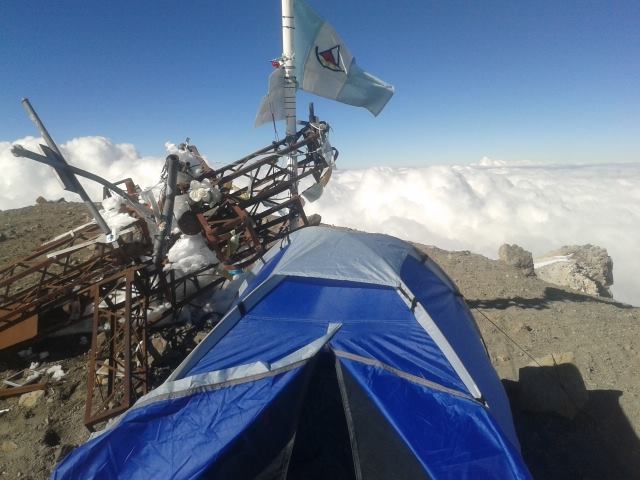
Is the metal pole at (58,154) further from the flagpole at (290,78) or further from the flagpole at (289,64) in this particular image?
the flagpole at (289,64)

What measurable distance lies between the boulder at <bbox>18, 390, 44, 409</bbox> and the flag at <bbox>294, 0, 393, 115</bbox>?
9.84 meters

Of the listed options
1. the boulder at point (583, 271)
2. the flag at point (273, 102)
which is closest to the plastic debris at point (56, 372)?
the flag at point (273, 102)

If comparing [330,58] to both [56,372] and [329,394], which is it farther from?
[56,372]

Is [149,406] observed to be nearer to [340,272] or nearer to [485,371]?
[340,272]

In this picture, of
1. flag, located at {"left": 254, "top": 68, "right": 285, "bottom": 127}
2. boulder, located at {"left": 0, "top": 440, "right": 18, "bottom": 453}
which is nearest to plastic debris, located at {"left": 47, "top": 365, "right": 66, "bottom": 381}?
boulder, located at {"left": 0, "top": 440, "right": 18, "bottom": 453}

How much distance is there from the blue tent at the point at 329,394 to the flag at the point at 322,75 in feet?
20.0

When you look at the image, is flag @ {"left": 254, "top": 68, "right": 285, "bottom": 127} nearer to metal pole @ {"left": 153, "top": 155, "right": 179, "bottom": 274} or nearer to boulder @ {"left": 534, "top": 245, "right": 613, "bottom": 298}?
metal pole @ {"left": 153, "top": 155, "right": 179, "bottom": 274}

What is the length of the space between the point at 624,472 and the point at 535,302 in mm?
6940

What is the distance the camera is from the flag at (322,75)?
31.1 ft

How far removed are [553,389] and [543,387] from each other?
18 centimetres

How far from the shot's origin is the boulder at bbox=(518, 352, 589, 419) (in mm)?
6648

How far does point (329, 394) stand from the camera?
18.9 ft

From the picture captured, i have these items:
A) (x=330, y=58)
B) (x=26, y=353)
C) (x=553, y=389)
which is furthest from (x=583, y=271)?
(x=26, y=353)

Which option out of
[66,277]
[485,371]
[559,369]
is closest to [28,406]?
[66,277]
